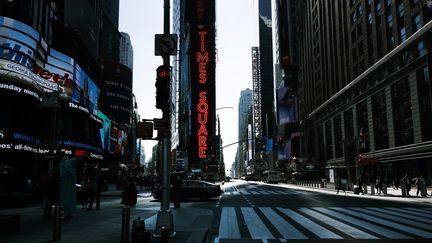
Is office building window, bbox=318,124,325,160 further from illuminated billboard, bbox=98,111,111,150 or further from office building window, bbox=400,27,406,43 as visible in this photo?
illuminated billboard, bbox=98,111,111,150

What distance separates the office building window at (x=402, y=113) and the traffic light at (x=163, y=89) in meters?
43.9

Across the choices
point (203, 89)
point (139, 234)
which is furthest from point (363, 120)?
point (139, 234)

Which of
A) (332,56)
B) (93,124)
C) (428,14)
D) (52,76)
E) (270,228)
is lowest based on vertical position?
(270,228)

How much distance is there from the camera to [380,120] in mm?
58531

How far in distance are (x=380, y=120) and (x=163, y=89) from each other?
5255 cm

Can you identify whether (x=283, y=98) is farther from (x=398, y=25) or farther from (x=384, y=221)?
(x=384, y=221)

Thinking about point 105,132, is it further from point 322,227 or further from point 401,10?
point 322,227

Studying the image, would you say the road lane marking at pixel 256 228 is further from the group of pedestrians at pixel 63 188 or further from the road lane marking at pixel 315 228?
the group of pedestrians at pixel 63 188

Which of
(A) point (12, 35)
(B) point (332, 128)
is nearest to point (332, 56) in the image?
(B) point (332, 128)

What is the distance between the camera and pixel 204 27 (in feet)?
351

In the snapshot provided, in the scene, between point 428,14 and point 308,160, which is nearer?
point 428,14

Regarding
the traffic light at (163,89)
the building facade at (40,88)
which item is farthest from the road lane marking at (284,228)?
the building facade at (40,88)

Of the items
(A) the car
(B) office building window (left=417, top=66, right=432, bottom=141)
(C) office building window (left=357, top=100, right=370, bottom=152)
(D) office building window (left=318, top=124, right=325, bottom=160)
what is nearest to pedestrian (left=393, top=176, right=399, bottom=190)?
(B) office building window (left=417, top=66, right=432, bottom=141)

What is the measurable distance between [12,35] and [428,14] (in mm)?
40262
